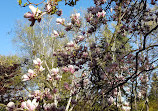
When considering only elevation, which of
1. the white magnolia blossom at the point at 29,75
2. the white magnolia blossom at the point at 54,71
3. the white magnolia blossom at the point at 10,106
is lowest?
the white magnolia blossom at the point at 10,106

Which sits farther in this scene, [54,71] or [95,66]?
[54,71]

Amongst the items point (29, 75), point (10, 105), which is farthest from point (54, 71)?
point (10, 105)

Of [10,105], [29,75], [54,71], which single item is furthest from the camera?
[54,71]

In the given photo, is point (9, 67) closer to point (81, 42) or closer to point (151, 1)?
point (81, 42)

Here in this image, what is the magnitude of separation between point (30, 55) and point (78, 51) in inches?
414

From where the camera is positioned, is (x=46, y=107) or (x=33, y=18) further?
(x=46, y=107)

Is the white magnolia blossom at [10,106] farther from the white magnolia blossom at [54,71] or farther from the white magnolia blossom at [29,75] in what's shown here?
the white magnolia blossom at [54,71]

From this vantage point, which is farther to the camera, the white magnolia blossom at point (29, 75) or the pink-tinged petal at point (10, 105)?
the white magnolia blossom at point (29, 75)

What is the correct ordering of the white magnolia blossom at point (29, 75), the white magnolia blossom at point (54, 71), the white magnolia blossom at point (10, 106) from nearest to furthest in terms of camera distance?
the white magnolia blossom at point (10, 106) → the white magnolia blossom at point (29, 75) → the white magnolia blossom at point (54, 71)

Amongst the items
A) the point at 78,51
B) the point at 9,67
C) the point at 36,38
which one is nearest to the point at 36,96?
the point at 78,51

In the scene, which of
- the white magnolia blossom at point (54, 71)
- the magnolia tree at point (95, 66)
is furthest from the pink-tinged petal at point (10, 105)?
the white magnolia blossom at point (54, 71)

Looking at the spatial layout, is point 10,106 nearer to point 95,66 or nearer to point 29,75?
point 29,75

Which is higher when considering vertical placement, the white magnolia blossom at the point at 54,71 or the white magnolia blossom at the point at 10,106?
the white magnolia blossom at the point at 54,71

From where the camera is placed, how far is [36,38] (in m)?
11.0
